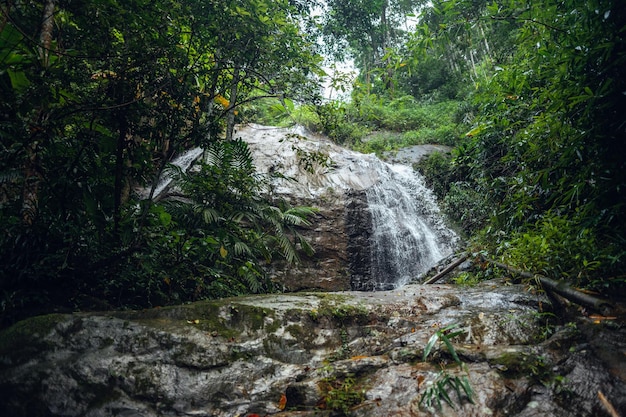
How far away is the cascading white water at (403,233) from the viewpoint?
30.0 feet

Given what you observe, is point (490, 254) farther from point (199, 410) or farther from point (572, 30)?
point (199, 410)

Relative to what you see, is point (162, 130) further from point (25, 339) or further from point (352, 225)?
point (352, 225)

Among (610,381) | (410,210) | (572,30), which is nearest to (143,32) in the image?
(572,30)

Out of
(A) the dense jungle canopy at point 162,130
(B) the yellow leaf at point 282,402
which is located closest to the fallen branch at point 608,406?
(A) the dense jungle canopy at point 162,130

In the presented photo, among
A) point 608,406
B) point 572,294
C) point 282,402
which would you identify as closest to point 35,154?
point 282,402

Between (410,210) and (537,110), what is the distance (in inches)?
211

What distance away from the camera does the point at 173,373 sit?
2342mm

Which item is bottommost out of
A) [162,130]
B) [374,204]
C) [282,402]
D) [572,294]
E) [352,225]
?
[282,402]

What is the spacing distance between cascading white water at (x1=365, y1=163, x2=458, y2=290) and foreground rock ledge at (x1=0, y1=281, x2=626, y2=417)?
5.91 meters

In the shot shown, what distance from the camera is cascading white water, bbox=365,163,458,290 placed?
914 cm

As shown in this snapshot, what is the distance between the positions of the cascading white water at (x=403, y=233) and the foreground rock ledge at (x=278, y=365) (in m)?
5.91

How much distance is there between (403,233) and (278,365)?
7.65m

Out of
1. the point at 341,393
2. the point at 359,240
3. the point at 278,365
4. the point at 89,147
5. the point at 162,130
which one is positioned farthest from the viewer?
the point at 359,240

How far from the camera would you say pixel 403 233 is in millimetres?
9773
